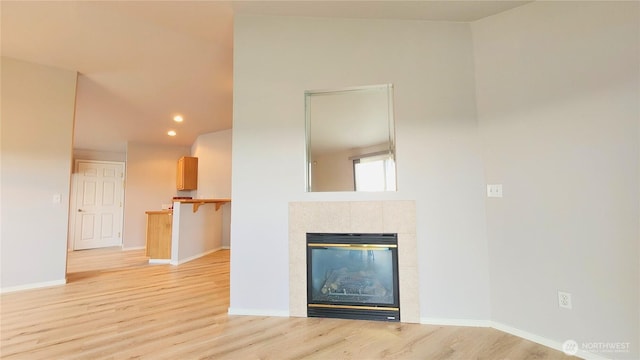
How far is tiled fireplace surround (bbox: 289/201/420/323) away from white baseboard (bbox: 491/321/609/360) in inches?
24.9

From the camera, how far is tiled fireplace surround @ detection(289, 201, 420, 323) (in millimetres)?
2463

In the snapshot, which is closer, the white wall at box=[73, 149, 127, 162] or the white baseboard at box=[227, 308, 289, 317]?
the white baseboard at box=[227, 308, 289, 317]

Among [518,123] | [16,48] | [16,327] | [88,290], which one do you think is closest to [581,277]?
[518,123]

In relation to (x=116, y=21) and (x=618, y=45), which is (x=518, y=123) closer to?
(x=618, y=45)

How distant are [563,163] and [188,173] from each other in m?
6.90

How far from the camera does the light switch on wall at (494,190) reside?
7.73 feet

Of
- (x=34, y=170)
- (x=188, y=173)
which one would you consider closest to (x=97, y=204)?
(x=188, y=173)

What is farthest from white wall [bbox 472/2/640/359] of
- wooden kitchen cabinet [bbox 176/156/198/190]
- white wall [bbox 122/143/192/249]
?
white wall [bbox 122/143/192/249]

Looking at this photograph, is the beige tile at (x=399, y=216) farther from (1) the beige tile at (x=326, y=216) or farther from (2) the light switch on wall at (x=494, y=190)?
(2) the light switch on wall at (x=494, y=190)

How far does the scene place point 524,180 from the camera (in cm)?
223

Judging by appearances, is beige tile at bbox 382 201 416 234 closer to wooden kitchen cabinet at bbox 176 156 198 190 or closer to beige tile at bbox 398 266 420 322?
beige tile at bbox 398 266 420 322

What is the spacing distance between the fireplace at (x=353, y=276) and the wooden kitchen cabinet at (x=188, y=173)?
17.3 feet

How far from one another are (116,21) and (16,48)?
4.90 feet

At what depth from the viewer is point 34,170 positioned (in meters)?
3.53
